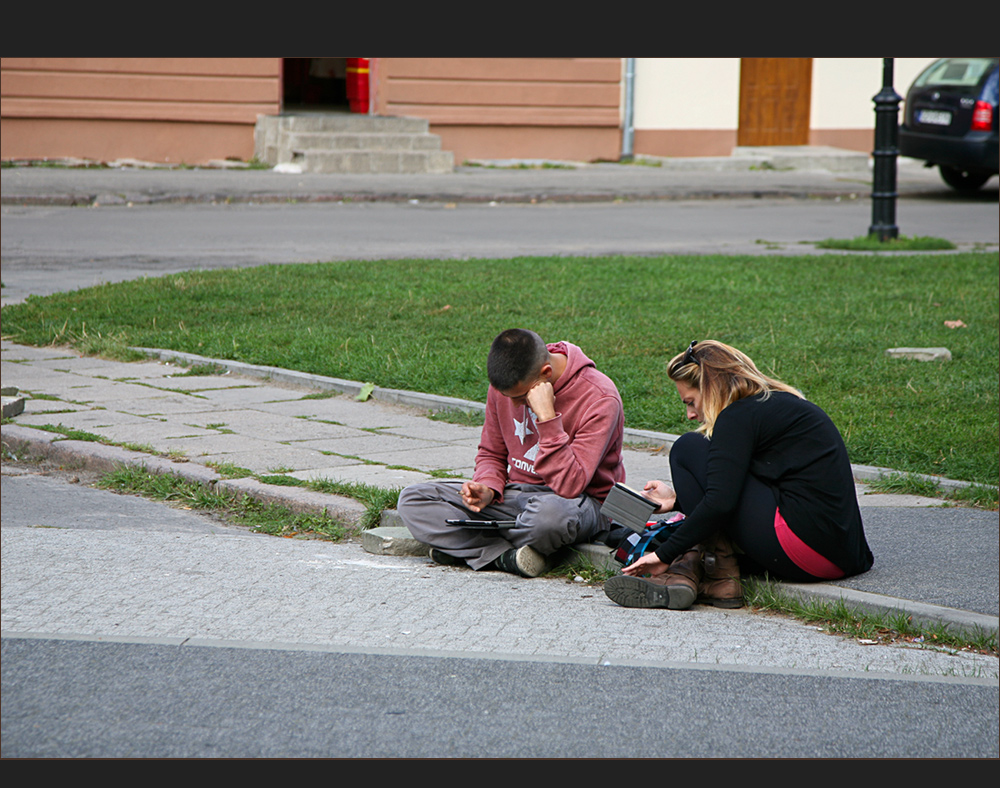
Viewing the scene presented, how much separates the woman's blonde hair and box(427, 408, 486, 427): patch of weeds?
278 cm

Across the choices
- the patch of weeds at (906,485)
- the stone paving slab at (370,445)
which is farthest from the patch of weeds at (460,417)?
the patch of weeds at (906,485)

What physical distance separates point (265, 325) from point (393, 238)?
223 inches

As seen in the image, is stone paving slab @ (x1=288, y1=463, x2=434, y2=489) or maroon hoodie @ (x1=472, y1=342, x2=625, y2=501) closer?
maroon hoodie @ (x1=472, y1=342, x2=625, y2=501)

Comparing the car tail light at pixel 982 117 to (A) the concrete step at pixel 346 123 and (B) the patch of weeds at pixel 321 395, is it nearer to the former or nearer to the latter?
(A) the concrete step at pixel 346 123

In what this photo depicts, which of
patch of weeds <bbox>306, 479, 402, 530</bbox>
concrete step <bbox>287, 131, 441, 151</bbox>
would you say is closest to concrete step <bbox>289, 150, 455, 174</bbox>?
concrete step <bbox>287, 131, 441, 151</bbox>

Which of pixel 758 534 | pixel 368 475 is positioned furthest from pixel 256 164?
pixel 758 534

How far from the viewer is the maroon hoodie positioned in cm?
480

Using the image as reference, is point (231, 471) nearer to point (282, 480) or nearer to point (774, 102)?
point (282, 480)

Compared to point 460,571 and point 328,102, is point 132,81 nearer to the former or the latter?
point 328,102

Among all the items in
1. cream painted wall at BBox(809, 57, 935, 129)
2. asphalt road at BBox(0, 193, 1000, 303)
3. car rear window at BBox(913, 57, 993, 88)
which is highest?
cream painted wall at BBox(809, 57, 935, 129)

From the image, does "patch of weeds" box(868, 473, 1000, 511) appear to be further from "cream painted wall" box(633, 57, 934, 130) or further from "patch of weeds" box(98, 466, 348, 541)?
"cream painted wall" box(633, 57, 934, 130)

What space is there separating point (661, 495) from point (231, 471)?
2.22 metres

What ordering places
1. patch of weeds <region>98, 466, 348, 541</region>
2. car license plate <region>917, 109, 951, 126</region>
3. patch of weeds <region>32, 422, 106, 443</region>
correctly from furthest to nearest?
car license plate <region>917, 109, 951, 126</region> → patch of weeds <region>32, 422, 106, 443</region> → patch of weeds <region>98, 466, 348, 541</region>

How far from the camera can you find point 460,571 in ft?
16.2
